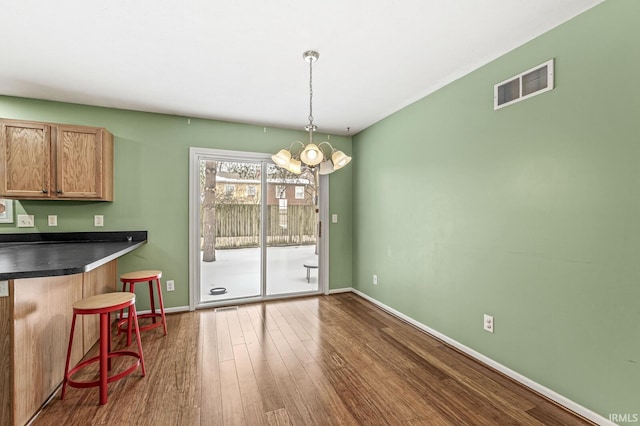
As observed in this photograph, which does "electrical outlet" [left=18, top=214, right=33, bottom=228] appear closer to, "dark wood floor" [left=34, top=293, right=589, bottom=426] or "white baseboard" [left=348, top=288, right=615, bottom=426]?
"dark wood floor" [left=34, top=293, right=589, bottom=426]

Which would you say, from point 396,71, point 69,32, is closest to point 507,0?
point 396,71

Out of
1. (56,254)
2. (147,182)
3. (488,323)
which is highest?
(147,182)

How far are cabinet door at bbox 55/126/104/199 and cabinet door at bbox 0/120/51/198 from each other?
11 cm

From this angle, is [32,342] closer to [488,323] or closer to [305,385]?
[305,385]

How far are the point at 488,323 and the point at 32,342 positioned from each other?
3.38m

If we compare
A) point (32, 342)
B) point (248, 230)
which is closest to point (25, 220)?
point (32, 342)

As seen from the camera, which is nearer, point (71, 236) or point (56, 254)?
point (56, 254)

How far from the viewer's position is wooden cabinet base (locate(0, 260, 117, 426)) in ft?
5.47

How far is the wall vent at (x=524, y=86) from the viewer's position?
2.05 meters

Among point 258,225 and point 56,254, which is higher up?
point 258,225

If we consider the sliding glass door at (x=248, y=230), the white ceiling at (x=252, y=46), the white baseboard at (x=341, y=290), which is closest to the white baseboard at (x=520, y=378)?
the white baseboard at (x=341, y=290)

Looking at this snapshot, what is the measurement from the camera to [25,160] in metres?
2.96

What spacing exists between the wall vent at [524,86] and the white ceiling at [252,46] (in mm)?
256

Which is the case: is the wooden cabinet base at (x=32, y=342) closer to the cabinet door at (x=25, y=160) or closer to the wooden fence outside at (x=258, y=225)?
the cabinet door at (x=25, y=160)
